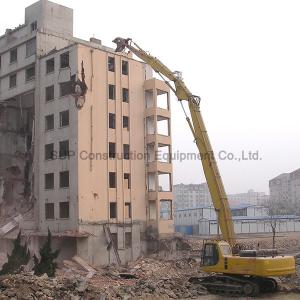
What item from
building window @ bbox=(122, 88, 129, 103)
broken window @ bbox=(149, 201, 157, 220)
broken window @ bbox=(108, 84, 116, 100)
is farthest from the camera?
building window @ bbox=(122, 88, 129, 103)

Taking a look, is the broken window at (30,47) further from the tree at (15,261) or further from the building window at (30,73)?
the tree at (15,261)

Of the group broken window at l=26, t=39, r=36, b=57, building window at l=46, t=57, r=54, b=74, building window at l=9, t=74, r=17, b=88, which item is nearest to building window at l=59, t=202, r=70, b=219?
building window at l=46, t=57, r=54, b=74

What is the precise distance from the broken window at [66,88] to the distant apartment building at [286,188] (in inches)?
3623

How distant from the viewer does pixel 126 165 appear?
144 feet

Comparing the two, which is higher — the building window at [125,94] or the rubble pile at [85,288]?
the building window at [125,94]

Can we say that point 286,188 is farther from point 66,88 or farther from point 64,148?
point 66,88

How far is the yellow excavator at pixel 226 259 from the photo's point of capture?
2288 cm

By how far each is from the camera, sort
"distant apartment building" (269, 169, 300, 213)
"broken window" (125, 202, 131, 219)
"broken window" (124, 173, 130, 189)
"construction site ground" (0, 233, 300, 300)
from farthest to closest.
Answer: "distant apartment building" (269, 169, 300, 213) < "broken window" (124, 173, 130, 189) < "broken window" (125, 202, 131, 219) < "construction site ground" (0, 233, 300, 300)

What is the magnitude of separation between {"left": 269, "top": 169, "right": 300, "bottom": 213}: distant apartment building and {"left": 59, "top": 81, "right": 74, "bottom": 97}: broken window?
9203cm

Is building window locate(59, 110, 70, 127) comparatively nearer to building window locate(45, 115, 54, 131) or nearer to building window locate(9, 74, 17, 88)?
building window locate(45, 115, 54, 131)

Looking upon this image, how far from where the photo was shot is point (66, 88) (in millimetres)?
42938

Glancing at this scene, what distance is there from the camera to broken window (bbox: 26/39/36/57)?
150ft

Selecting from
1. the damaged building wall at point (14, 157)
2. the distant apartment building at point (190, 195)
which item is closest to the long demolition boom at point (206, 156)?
the damaged building wall at point (14, 157)

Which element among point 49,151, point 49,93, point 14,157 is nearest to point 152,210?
point 49,151
